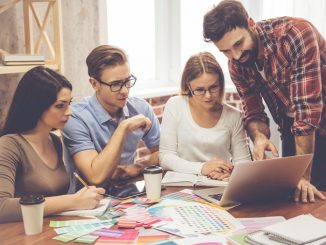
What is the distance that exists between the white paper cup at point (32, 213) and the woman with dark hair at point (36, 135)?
0.29 metres

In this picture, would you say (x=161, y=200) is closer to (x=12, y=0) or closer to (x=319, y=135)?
(x=319, y=135)

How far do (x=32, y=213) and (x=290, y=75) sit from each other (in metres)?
1.19

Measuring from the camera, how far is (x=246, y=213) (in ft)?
4.67

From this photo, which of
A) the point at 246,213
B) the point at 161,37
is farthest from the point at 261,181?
the point at 161,37

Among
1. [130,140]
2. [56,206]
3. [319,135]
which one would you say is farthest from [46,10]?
[319,135]

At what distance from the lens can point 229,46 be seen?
1.80m

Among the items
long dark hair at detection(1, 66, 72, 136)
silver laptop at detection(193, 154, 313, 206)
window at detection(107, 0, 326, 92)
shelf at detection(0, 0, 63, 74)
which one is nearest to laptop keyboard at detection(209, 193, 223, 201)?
silver laptop at detection(193, 154, 313, 206)

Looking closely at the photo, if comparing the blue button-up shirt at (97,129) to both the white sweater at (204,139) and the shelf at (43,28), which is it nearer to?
the white sweater at (204,139)

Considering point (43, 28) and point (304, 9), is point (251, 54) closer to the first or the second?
point (43, 28)

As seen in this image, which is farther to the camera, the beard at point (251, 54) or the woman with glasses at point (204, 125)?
the woman with glasses at point (204, 125)

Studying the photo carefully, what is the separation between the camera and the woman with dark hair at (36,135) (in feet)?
5.26

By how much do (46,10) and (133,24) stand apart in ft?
3.54

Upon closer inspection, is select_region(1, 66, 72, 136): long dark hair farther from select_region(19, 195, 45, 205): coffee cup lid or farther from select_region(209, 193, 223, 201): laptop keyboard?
select_region(209, 193, 223, 201): laptop keyboard

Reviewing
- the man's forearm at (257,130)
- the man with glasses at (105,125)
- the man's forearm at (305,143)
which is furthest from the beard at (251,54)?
the man with glasses at (105,125)
